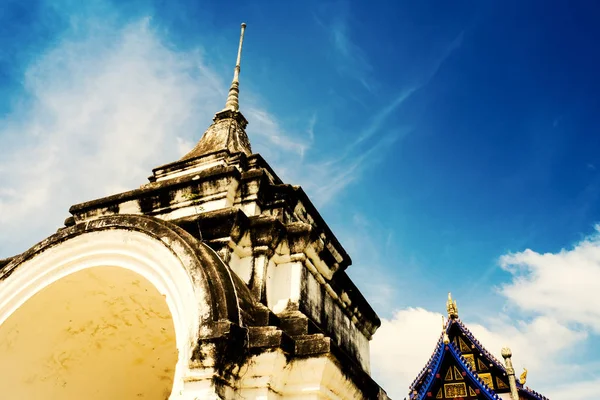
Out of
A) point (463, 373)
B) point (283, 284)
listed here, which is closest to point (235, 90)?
point (283, 284)

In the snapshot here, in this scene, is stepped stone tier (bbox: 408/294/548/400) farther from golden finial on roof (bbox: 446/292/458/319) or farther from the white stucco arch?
the white stucco arch

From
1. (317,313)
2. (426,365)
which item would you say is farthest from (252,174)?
(426,365)

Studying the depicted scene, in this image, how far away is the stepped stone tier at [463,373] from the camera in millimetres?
19938

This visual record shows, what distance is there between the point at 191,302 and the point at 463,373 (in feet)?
60.8

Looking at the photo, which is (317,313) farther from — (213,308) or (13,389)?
(13,389)

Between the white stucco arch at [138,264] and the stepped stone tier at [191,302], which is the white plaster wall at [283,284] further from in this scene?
the white stucco arch at [138,264]

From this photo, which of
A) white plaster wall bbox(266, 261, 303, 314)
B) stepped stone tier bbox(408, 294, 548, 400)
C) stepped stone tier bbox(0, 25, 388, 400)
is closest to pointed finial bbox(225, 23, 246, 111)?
stepped stone tier bbox(0, 25, 388, 400)

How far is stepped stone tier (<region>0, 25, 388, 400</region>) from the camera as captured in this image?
4.10m

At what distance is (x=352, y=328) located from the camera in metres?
6.89

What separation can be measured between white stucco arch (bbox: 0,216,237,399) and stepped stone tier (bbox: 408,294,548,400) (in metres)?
17.9

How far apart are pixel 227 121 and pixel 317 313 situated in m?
4.37

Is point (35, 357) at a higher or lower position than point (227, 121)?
lower

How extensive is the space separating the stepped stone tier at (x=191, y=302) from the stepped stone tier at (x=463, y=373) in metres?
14.6

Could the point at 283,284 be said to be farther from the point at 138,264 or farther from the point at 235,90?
the point at 235,90
